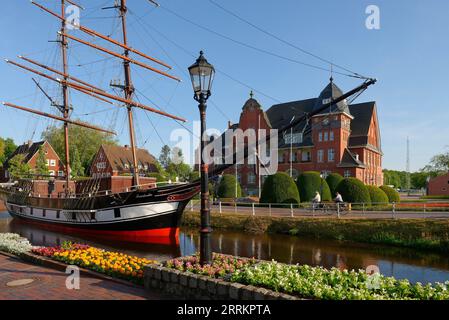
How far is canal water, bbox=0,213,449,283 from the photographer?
13.0 metres

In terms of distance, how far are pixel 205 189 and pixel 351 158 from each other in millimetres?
41425

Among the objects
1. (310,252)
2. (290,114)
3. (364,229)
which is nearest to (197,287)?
(310,252)

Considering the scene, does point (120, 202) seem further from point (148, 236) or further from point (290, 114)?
point (290, 114)

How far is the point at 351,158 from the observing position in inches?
1789

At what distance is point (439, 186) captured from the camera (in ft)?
183

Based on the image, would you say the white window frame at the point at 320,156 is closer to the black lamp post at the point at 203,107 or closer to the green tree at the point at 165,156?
the black lamp post at the point at 203,107

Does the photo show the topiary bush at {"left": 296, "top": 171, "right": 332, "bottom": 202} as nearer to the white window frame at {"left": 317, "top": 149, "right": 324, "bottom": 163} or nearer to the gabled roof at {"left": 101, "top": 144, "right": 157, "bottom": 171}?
the white window frame at {"left": 317, "top": 149, "right": 324, "bottom": 163}

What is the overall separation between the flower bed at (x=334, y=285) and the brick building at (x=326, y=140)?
3663 cm

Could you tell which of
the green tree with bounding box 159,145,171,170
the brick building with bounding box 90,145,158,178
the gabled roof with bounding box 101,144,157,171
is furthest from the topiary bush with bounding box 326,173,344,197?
the green tree with bounding box 159,145,171,170

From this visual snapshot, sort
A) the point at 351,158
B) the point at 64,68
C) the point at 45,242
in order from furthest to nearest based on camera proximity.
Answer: the point at 351,158 < the point at 64,68 < the point at 45,242

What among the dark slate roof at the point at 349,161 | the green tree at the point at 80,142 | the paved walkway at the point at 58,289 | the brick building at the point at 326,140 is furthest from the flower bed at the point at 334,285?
the green tree at the point at 80,142
